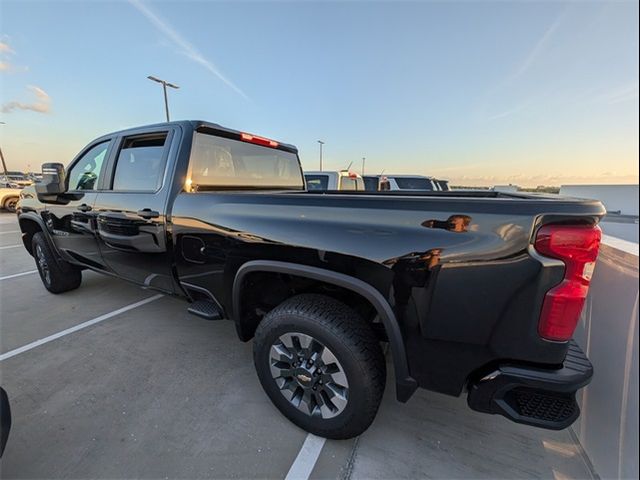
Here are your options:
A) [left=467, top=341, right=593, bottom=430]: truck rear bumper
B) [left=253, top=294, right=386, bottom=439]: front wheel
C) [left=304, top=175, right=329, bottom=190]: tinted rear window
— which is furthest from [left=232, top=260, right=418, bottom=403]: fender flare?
[left=304, top=175, right=329, bottom=190]: tinted rear window

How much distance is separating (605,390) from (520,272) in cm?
117

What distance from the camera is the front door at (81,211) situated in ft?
10.7

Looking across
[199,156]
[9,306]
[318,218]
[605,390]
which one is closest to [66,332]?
[9,306]

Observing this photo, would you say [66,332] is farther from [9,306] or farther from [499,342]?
[499,342]

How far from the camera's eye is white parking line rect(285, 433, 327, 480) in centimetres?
177

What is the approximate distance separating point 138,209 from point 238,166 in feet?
3.29

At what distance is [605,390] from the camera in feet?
5.80

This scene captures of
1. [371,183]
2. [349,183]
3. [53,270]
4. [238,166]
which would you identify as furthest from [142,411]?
[371,183]

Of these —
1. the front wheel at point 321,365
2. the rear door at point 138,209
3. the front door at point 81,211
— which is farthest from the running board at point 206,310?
the front door at point 81,211

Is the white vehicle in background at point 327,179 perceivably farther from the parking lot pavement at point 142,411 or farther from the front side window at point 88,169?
the parking lot pavement at point 142,411

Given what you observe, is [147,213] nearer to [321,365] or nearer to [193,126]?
[193,126]

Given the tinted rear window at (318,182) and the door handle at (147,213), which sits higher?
the tinted rear window at (318,182)

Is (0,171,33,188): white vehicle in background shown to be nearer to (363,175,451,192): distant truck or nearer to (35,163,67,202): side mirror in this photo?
(35,163,67,202): side mirror

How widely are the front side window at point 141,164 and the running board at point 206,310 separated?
107 cm
